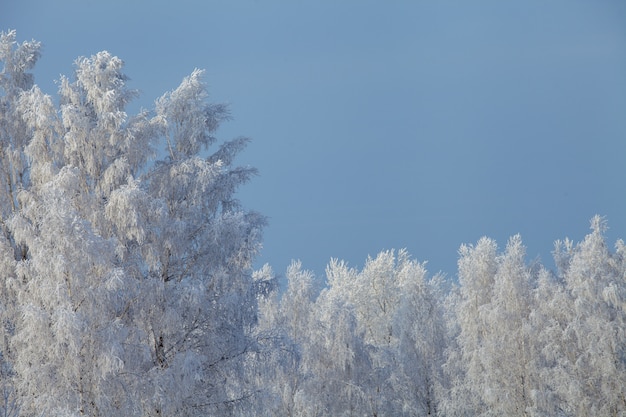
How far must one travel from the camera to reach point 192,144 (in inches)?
917

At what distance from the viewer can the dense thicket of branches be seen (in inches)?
714

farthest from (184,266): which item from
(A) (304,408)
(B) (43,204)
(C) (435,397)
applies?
(C) (435,397)

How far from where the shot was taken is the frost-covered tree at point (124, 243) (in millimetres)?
18109

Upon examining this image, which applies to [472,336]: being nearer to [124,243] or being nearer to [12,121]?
[124,243]

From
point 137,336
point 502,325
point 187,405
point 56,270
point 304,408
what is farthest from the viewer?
point 502,325

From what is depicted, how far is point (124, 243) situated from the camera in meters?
21.4

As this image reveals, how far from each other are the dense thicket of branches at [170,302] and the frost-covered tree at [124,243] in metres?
0.05

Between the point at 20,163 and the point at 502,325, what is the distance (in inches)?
804

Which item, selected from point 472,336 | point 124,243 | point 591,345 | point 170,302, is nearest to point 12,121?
point 124,243

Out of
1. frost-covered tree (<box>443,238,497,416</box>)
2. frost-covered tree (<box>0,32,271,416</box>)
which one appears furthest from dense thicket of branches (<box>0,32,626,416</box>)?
frost-covered tree (<box>443,238,497,416</box>)

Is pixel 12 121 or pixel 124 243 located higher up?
pixel 12 121

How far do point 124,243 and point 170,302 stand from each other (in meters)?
1.95

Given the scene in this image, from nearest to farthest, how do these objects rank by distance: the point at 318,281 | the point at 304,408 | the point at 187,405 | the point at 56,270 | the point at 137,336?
the point at 56,270, the point at 137,336, the point at 187,405, the point at 304,408, the point at 318,281

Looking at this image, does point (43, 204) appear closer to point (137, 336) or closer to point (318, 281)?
point (137, 336)
